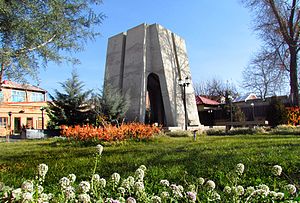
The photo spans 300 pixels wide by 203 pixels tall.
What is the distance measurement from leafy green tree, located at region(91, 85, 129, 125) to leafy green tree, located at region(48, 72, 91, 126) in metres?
0.73

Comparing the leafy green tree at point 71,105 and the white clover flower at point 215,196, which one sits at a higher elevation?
the leafy green tree at point 71,105

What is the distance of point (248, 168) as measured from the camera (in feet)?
12.3

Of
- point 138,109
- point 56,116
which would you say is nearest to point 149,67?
point 138,109

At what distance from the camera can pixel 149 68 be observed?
1745cm

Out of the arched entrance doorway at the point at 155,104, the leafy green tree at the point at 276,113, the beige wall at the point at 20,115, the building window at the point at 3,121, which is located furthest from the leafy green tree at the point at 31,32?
the building window at the point at 3,121

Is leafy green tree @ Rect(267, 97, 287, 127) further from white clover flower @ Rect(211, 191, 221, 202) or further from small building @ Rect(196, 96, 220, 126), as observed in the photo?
white clover flower @ Rect(211, 191, 221, 202)

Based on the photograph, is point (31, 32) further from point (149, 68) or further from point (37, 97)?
point (37, 97)

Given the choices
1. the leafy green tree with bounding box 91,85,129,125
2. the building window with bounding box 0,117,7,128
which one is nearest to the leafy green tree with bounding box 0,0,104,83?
the leafy green tree with bounding box 91,85,129,125

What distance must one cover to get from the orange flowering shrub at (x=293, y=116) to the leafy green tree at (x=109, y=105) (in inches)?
368

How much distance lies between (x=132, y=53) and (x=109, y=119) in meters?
5.29

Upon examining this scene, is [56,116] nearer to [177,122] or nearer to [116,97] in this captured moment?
[116,97]

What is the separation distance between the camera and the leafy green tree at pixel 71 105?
52.2ft

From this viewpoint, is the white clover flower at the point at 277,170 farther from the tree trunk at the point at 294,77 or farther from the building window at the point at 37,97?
the building window at the point at 37,97

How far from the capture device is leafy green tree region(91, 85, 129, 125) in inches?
590
